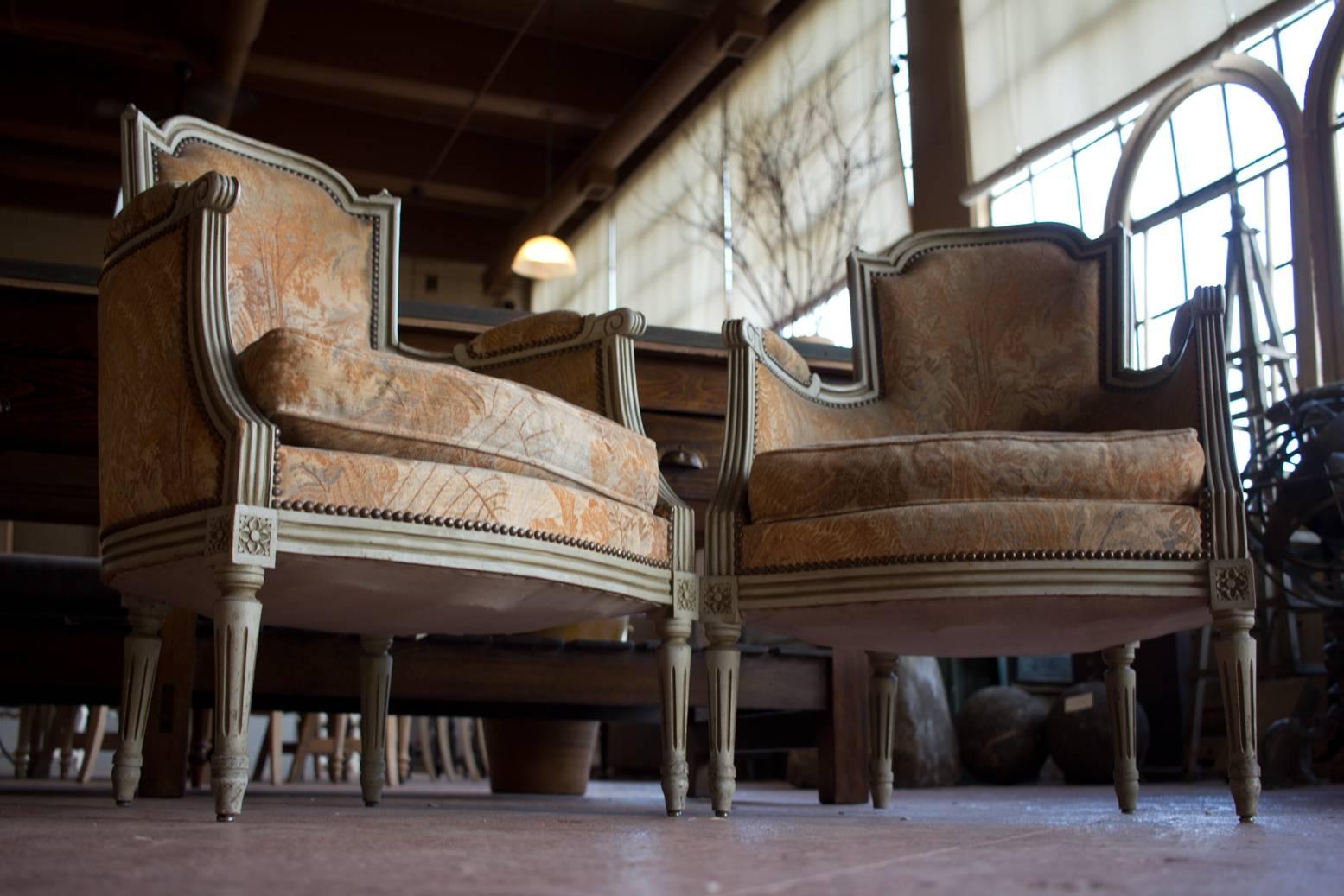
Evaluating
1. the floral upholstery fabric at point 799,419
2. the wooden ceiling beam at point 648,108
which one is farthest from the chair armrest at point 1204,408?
the wooden ceiling beam at point 648,108

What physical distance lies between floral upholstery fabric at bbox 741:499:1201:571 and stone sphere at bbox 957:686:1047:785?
298cm

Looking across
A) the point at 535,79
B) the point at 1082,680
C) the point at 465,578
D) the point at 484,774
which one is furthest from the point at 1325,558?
the point at 535,79

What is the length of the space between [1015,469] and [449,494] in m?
0.81

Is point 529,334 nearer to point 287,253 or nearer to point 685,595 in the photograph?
point 287,253

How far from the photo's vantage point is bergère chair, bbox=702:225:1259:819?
1884 mm

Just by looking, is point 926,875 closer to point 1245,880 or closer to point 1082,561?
point 1245,880

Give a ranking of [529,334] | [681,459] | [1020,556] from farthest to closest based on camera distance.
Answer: [681,459]
[529,334]
[1020,556]

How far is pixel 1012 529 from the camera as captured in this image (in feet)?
6.17

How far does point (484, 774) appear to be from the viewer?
23.9 feet

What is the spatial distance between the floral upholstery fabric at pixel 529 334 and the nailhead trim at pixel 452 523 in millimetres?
539

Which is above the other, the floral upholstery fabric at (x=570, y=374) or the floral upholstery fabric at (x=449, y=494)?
the floral upholstery fabric at (x=570, y=374)

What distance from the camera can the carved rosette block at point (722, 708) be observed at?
1983mm

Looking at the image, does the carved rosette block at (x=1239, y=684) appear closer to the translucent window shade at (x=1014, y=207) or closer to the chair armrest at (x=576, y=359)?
the chair armrest at (x=576, y=359)

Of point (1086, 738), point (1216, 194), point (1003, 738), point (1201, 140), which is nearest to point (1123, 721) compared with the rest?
point (1086, 738)
